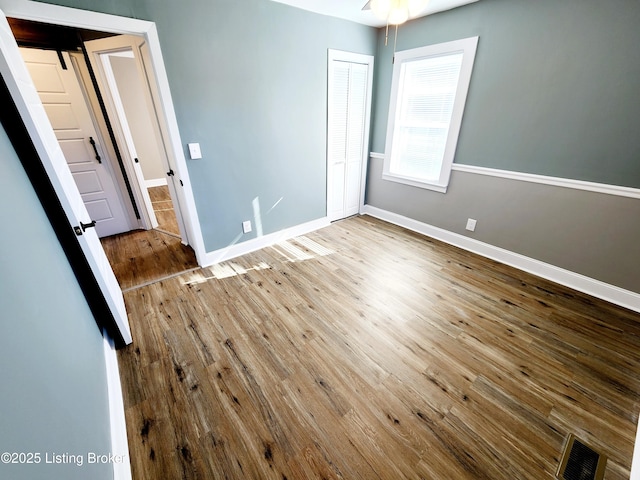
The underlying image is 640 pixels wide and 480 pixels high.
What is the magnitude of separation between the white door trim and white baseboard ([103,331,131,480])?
1.19 meters

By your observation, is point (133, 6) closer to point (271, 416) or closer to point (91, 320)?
point (91, 320)

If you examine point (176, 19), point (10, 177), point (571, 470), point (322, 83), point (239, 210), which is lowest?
point (571, 470)

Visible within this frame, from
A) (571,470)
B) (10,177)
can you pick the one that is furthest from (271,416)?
A: (10,177)

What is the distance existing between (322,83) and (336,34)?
0.53 m

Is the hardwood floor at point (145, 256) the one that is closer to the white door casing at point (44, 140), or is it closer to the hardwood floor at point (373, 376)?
the hardwood floor at point (373, 376)

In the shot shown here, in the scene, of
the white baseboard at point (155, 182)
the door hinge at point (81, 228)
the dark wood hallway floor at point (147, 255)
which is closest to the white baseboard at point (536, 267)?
the dark wood hallway floor at point (147, 255)

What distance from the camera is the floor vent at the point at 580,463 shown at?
3.91ft

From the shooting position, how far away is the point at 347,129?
350 cm

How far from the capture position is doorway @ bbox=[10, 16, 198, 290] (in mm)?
2543

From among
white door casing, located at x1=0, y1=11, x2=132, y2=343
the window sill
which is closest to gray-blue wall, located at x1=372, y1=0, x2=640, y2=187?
the window sill

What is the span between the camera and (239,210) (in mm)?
2859

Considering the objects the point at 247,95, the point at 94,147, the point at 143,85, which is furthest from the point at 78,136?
the point at 247,95

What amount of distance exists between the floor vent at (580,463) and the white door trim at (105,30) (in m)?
2.96

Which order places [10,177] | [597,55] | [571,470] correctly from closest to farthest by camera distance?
[10,177] → [571,470] → [597,55]
